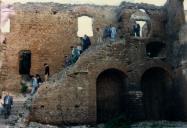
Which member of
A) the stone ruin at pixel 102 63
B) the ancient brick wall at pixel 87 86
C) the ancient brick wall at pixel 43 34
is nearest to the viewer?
the ancient brick wall at pixel 87 86

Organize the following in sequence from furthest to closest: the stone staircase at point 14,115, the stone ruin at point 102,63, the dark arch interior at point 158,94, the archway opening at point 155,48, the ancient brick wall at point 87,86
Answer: the archway opening at point 155,48 → the dark arch interior at point 158,94 → the stone ruin at point 102,63 → the ancient brick wall at point 87,86 → the stone staircase at point 14,115

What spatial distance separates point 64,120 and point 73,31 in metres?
8.86

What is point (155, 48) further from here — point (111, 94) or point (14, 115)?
point (14, 115)

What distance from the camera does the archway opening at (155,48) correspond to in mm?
24859

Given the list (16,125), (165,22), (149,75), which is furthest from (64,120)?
(165,22)

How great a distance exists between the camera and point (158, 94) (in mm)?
22719

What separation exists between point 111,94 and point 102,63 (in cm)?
191

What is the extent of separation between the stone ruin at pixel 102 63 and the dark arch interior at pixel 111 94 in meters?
0.05

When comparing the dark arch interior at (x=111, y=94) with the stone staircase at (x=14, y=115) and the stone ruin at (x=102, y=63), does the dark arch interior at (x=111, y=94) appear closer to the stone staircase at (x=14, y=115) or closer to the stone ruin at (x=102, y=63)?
the stone ruin at (x=102, y=63)

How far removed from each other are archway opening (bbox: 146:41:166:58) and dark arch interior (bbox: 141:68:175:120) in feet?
8.04

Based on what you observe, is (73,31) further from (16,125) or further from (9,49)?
(16,125)

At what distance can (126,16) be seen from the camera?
26047 mm

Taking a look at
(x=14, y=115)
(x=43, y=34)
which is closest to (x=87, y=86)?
(x=14, y=115)

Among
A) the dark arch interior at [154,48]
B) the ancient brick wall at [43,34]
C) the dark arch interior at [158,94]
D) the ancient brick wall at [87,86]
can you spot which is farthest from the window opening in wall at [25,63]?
the dark arch interior at [158,94]
